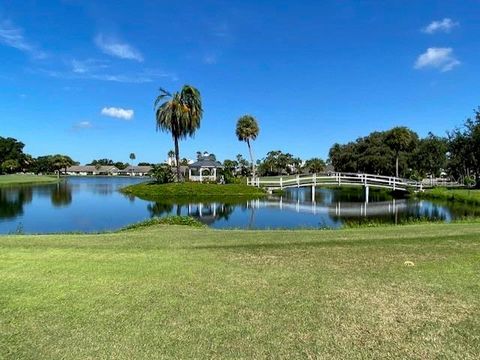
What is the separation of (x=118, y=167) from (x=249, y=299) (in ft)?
614

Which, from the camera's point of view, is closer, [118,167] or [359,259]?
[359,259]

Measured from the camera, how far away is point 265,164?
114500 mm

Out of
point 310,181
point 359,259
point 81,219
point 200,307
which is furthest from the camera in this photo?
point 310,181

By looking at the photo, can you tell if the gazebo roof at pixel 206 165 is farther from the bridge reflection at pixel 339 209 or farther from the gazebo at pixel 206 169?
the bridge reflection at pixel 339 209

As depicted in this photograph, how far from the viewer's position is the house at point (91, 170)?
169000 millimetres

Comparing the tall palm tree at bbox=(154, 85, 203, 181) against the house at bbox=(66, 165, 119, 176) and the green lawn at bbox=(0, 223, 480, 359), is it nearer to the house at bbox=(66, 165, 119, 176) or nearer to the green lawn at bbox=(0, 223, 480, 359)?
the green lawn at bbox=(0, 223, 480, 359)

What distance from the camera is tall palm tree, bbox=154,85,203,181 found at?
55.1 meters

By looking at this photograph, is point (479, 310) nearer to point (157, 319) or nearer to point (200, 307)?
point (200, 307)

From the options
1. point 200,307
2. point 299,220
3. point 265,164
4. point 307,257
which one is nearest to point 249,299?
point 200,307

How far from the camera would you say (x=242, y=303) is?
539 centimetres

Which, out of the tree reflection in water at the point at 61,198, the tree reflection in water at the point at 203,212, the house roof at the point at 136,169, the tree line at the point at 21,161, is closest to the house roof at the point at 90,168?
the house roof at the point at 136,169

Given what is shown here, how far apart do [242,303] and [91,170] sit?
578 feet

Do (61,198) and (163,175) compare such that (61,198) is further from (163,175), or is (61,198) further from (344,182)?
(344,182)

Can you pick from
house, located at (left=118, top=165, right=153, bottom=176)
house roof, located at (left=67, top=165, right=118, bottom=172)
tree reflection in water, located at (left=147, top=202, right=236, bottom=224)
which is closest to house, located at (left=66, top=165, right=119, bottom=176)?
house roof, located at (left=67, top=165, right=118, bottom=172)
